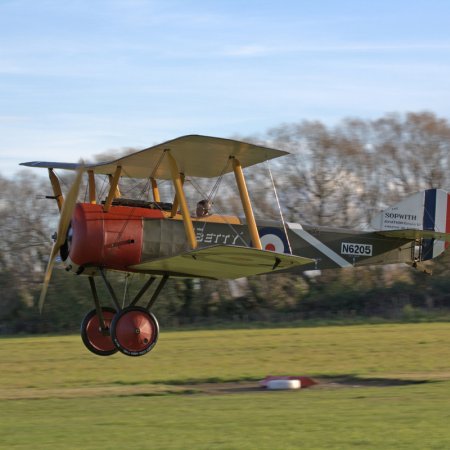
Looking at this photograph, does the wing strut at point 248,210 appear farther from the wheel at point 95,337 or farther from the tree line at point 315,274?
the tree line at point 315,274

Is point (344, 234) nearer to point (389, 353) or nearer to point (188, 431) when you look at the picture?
point (188, 431)

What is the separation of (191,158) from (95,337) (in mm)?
3113

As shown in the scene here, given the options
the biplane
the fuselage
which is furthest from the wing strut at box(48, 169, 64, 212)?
the fuselage

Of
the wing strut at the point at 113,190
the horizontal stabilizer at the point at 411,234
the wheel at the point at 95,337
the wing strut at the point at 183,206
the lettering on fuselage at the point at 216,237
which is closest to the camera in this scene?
the wing strut at the point at 183,206

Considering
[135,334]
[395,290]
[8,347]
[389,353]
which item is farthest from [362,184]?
[135,334]

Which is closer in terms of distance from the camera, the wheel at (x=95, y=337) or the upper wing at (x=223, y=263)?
the upper wing at (x=223, y=263)

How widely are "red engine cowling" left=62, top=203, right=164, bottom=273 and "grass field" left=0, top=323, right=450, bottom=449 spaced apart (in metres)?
2.19

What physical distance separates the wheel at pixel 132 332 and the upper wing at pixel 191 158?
2060 millimetres

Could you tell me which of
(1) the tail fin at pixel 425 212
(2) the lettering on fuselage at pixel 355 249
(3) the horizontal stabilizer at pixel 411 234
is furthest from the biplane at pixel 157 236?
(1) the tail fin at pixel 425 212

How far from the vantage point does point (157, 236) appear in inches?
502

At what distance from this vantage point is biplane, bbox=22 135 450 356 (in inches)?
477

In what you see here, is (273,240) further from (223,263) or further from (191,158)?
(191,158)

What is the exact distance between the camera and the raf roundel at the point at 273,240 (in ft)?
45.2

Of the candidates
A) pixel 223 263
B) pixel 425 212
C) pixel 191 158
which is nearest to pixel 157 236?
pixel 223 263
